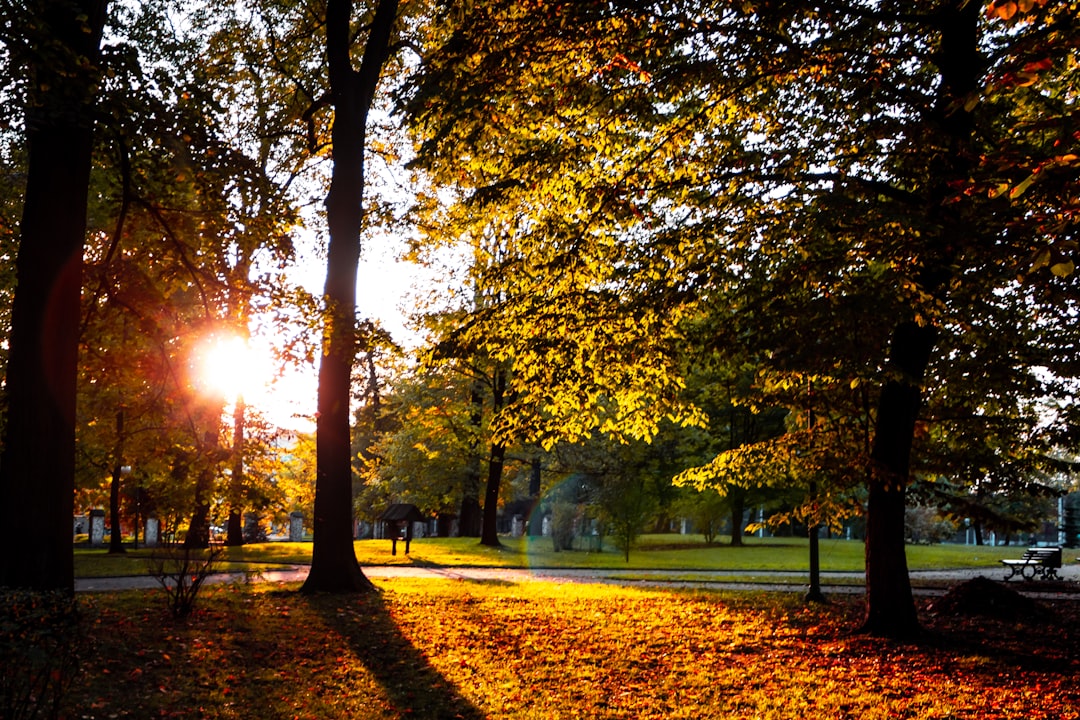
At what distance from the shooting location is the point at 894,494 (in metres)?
11.2

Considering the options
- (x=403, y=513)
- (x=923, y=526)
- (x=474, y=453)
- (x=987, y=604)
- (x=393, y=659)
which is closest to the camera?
(x=393, y=659)

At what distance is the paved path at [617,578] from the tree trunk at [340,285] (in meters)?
1.92

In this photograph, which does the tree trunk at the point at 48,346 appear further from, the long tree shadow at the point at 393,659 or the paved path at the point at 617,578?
the paved path at the point at 617,578

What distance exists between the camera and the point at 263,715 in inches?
267

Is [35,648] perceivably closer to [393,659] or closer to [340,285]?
[393,659]

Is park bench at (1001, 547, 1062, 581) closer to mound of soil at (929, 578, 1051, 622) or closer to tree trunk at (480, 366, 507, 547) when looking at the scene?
mound of soil at (929, 578, 1051, 622)

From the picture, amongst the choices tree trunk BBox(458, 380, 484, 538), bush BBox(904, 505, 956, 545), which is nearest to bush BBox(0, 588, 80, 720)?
tree trunk BBox(458, 380, 484, 538)

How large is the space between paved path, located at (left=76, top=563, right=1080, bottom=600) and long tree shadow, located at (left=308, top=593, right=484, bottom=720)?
3676 mm

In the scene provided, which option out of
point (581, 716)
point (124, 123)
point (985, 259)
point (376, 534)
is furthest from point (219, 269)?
point (376, 534)

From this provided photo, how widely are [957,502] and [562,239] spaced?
22.1 feet

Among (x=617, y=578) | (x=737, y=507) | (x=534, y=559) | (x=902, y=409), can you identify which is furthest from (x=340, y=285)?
(x=737, y=507)

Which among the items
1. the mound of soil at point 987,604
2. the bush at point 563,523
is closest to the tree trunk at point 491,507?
the bush at point 563,523

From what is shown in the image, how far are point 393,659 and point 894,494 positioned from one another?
6.74m

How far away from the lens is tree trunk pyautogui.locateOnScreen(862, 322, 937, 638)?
35.3ft
